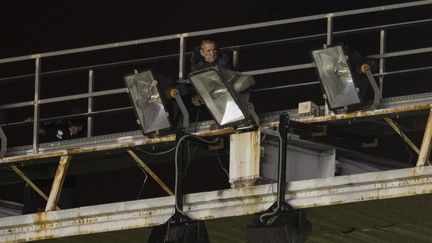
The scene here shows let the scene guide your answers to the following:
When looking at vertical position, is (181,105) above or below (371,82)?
below

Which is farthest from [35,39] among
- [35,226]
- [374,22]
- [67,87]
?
[35,226]

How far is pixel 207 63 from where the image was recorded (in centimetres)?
1703

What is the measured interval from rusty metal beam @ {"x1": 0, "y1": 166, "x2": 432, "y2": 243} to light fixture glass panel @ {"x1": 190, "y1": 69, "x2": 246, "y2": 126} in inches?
30.7

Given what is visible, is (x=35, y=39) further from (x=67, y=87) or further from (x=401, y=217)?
(x=401, y=217)

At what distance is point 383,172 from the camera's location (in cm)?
1510

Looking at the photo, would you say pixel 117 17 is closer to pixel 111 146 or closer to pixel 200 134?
pixel 111 146

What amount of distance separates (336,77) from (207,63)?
1.80 metres

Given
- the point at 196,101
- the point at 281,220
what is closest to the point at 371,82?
the point at 281,220

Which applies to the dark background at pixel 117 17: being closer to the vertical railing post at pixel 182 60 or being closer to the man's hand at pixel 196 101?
the vertical railing post at pixel 182 60

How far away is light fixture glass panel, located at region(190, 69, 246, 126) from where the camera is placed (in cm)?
1594

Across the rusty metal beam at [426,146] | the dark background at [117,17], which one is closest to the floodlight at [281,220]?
the rusty metal beam at [426,146]

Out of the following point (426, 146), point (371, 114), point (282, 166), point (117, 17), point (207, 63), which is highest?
point (117, 17)

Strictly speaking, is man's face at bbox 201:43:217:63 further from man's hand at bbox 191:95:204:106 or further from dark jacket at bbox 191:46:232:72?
man's hand at bbox 191:95:204:106

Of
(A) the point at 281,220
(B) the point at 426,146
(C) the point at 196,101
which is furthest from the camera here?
(C) the point at 196,101
